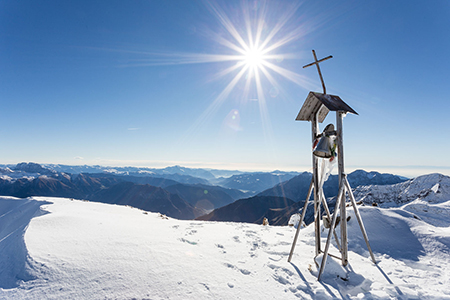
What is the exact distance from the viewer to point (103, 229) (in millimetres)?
7062

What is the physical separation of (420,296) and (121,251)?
793cm

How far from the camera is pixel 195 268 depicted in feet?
15.8

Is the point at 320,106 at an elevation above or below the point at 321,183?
above

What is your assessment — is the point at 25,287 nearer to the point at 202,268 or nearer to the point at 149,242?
the point at 149,242

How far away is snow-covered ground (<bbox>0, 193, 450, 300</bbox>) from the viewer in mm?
3945

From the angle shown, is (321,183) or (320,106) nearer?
(321,183)

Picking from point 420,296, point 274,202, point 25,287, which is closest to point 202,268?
point 25,287

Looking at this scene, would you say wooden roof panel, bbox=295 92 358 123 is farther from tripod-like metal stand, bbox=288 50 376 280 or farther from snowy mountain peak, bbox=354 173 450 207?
snowy mountain peak, bbox=354 173 450 207

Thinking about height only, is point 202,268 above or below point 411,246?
above

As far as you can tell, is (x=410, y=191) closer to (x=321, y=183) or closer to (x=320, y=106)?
(x=321, y=183)

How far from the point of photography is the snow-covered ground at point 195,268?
155 inches

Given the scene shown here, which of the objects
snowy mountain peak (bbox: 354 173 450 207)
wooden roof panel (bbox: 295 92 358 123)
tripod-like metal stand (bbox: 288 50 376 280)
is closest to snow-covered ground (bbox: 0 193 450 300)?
tripod-like metal stand (bbox: 288 50 376 280)

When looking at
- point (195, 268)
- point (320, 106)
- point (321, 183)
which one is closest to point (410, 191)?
point (321, 183)

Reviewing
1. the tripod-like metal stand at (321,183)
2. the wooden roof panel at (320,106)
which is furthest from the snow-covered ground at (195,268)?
the wooden roof panel at (320,106)
